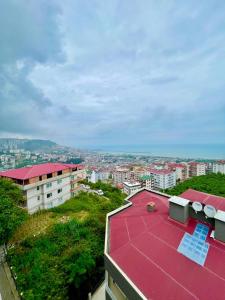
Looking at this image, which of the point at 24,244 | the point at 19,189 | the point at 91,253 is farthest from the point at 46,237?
the point at 19,189

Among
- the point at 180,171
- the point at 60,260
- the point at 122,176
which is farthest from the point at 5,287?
the point at 180,171

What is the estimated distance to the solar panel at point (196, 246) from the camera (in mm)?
6254

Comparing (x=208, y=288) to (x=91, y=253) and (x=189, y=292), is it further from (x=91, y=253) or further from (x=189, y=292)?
(x=91, y=253)

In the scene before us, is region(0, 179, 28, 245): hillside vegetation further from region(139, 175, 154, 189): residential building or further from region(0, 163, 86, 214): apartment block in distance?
region(139, 175, 154, 189): residential building

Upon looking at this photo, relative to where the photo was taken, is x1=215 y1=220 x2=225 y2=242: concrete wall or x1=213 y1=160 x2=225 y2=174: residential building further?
x1=213 y1=160 x2=225 y2=174: residential building

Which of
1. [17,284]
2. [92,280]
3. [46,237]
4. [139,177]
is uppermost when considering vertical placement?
[46,237]

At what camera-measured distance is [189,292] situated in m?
5.11

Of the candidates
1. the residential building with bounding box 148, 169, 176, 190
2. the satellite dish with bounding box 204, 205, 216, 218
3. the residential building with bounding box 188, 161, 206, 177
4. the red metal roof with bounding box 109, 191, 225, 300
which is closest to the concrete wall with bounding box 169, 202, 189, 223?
the red metal roof with bounding box 109, 191, 225, 300

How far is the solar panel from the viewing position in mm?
6254

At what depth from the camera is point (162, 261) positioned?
6.32m

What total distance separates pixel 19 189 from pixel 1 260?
23.2 feet

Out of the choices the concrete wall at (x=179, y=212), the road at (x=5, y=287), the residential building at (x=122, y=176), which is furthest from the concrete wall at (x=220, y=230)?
the residential building at (x=122, y=176)

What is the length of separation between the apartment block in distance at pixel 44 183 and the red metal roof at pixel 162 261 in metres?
13.5

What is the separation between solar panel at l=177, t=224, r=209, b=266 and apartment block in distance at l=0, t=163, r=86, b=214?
16.9m
